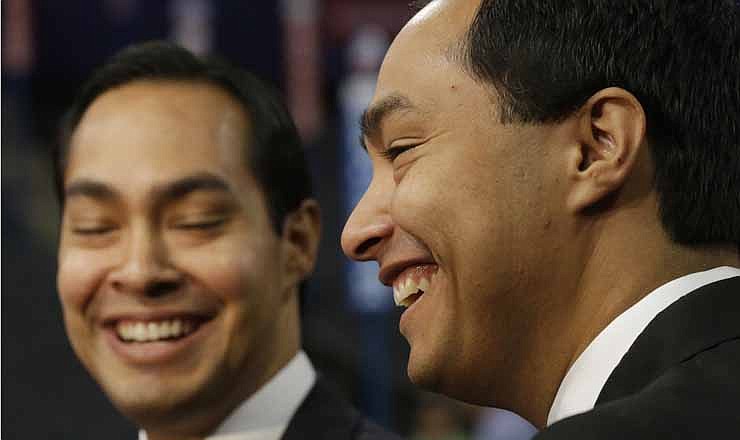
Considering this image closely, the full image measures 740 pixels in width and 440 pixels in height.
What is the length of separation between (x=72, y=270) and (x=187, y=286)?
0.72 feet

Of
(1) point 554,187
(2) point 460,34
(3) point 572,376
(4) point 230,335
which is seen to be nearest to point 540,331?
(3) point 572,376

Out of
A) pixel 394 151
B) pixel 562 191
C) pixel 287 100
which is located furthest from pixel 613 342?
pixel 287 100

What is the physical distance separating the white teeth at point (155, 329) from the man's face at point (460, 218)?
685mm

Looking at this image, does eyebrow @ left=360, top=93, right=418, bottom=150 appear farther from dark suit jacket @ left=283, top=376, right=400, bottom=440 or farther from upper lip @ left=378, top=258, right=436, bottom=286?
dark suit jacket @ left=283, top=376, right=400, bottom=440

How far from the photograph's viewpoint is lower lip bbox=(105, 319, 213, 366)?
226 centimetres

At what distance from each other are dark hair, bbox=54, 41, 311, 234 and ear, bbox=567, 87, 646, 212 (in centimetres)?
95

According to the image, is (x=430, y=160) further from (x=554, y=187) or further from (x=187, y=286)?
(x=187, y=286)

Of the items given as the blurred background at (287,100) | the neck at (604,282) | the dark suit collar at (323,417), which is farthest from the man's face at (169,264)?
the blurred background at (287,100)

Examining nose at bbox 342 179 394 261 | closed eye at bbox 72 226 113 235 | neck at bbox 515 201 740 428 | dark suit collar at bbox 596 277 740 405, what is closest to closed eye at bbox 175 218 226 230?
closed eye at bbox 72 226 113 235

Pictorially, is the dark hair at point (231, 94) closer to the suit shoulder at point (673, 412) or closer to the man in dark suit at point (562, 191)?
the man in dark suit at point (562, 191)

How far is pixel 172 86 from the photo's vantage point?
2410 mm

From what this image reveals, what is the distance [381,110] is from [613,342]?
1.40ft

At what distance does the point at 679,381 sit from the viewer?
1.32 meters

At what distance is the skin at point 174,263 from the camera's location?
2.24 meters
